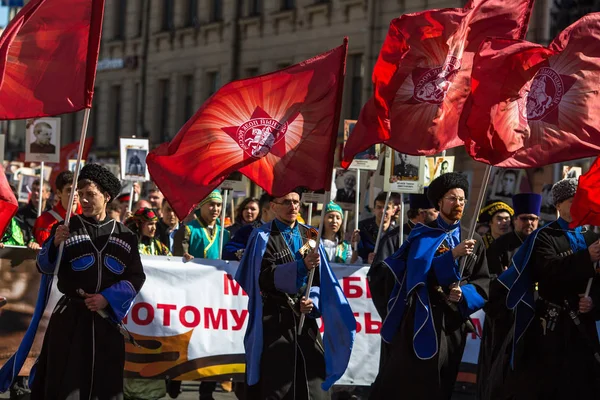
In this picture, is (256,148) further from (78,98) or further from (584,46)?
(584,46)

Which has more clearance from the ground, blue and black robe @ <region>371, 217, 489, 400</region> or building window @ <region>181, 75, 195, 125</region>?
building window @ <region>181, 75, 195, 125</region>

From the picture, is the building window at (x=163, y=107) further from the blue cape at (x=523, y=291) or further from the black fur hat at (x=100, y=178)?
the blue cape at (x=523, y=291)

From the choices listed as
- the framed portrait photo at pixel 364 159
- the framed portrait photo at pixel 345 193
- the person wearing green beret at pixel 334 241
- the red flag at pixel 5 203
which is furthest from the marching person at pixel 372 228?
the red flag at pixel 5 203

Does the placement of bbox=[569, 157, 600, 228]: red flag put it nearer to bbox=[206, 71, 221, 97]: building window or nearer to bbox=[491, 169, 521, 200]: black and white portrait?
bbox=[491, 169, 521, 200]: black and white portrait

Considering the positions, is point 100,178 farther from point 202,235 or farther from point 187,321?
point 202,235

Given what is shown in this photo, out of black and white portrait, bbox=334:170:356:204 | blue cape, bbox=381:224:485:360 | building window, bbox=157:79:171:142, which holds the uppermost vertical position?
building window, bbox=157:79:171:142

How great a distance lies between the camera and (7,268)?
12.0 meters

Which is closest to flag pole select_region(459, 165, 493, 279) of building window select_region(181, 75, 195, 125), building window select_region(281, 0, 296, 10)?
building window select_region(281, 0, 296, 10)

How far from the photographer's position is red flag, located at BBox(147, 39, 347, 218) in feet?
30.9

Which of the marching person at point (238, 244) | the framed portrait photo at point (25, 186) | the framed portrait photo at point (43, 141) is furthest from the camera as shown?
the framed portrait photo at point (25, 186)

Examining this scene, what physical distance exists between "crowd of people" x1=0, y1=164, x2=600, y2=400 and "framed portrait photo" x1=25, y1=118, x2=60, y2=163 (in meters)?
6.35

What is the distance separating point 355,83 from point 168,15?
11.9m

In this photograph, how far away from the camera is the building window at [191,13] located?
4172 centimetres

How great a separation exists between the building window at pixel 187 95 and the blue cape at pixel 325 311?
31700mm
